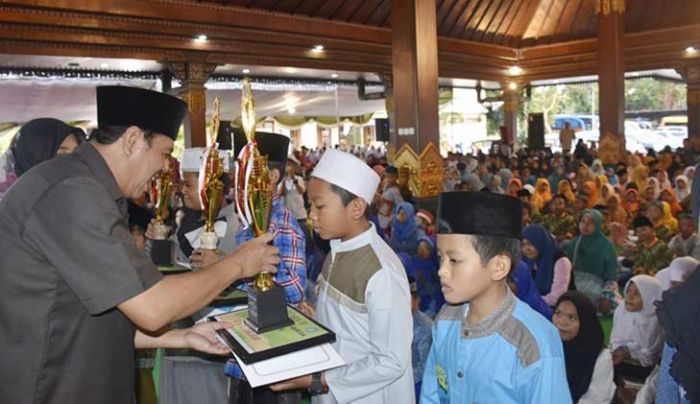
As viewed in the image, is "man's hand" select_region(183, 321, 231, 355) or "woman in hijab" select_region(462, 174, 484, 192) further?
"woman in hijab" select_region(462, 174, 484, 192)

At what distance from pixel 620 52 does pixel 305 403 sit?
1156cm

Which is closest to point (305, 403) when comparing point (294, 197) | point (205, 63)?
point (294, 197)

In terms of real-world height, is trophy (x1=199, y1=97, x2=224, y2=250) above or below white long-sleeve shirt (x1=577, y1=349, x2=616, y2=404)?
above

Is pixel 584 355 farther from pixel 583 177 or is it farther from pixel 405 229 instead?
pixel 583 177

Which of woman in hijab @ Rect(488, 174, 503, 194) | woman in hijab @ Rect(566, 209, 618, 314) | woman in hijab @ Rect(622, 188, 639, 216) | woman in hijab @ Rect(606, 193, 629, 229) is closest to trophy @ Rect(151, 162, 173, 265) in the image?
woman in hijab @ Rect(566, 209, 618, 314)

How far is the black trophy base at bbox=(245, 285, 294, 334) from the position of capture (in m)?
1.82

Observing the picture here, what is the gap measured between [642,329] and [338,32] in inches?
347

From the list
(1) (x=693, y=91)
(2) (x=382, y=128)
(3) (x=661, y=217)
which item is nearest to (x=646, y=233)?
(3) (x=661, y=217)

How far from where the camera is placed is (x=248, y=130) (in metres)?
2.16

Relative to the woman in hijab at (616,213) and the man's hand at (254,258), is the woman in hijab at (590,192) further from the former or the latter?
the man's hand at (254,258)

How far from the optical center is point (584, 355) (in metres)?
2.86

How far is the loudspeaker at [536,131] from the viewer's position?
53.4ft

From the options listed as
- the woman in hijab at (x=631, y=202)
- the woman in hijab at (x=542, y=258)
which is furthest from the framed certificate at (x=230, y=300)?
the woman in hijab at (x=631, y=202)

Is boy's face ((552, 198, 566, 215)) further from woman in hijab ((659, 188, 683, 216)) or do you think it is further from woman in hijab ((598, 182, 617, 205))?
woman in hijab ((598, 182, 617, 205))
